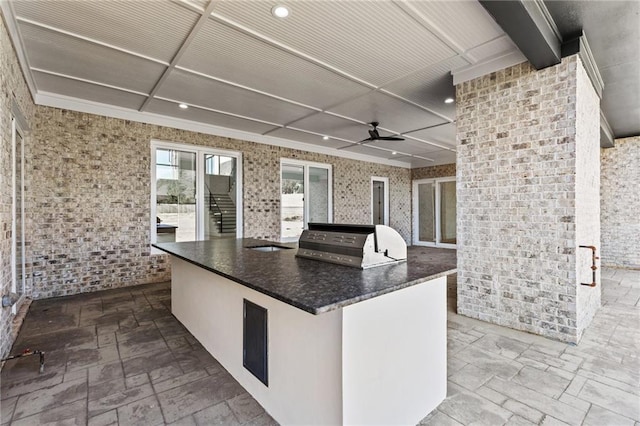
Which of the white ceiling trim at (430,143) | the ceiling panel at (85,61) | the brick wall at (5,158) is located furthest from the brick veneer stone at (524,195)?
the brick wall at (5,158)

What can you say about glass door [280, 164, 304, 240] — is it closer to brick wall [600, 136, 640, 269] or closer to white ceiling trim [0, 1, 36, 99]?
white ceiling trim [0, 1, 36, 99]

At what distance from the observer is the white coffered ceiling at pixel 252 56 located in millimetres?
2358

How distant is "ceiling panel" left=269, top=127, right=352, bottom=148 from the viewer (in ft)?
19.3

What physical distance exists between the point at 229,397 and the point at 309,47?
2974mm

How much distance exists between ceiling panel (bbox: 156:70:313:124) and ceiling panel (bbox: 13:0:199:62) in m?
0.66

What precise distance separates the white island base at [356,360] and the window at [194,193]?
11.7 feet

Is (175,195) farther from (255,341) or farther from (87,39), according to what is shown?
(255,341)

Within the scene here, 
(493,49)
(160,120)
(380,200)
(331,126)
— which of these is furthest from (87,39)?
(380,200)

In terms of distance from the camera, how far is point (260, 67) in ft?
10.6

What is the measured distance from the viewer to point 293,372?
5.16ft

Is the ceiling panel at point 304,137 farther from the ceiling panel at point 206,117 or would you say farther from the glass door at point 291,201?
the glass door at point 291,201

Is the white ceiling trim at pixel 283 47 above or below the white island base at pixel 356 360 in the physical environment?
above

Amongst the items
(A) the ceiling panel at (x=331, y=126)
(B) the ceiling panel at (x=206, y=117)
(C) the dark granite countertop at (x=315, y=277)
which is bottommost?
(C) the dark granite countertop at (x=315, y=277)

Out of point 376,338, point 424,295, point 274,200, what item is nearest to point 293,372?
point 376,338
